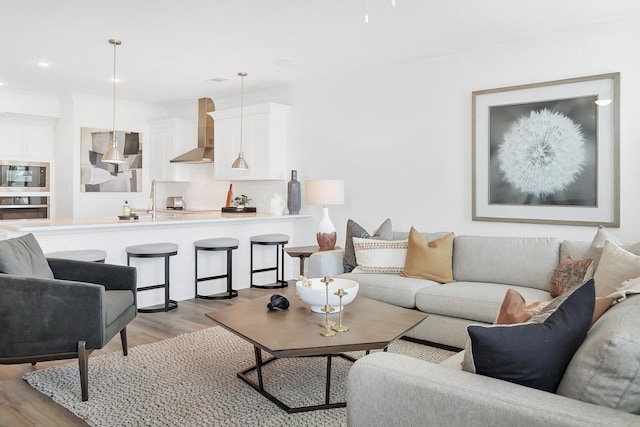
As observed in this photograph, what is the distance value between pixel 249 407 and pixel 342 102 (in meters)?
4.12

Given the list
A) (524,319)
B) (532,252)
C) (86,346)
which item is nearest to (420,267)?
(532,252)

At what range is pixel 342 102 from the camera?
227 inches

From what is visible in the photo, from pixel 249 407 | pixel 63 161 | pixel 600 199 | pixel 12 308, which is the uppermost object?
pixel 63 161

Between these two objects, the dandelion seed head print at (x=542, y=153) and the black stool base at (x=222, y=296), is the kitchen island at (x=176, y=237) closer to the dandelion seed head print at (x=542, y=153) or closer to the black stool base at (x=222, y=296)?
the black stool base at (x=222, y=296)

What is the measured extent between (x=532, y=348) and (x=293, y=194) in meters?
4.90

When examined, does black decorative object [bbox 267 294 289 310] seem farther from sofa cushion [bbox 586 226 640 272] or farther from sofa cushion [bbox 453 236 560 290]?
sofa cushion [bbox 586 226 640 272]

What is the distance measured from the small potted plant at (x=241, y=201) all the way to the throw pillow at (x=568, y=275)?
4326 mm

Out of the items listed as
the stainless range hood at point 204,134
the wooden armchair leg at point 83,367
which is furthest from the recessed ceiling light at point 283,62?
the wooden armchair leg at point 83,367

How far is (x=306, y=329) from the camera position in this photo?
8.12 ft

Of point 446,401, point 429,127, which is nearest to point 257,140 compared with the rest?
point 429,127

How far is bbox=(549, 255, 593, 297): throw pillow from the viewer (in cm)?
300

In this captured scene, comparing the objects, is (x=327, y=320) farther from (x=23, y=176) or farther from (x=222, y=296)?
(x=23, y=176)

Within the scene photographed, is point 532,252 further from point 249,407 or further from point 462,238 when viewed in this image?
point 249,407

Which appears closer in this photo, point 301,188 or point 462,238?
point 462,238
